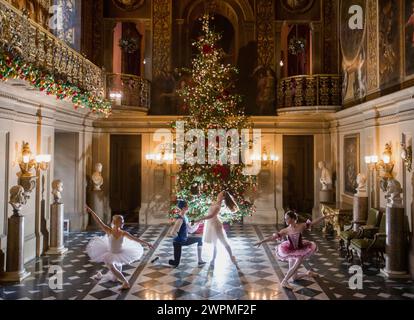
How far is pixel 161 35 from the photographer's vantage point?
12672 mm

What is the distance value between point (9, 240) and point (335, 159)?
31.6 ft

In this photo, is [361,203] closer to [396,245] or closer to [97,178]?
[396,245]

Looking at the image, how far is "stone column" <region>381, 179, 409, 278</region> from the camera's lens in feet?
22.7

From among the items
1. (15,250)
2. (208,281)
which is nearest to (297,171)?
(208,281)

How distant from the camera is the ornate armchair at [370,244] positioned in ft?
24.1

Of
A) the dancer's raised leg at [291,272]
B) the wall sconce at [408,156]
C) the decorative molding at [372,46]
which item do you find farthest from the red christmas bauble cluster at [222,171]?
the wall sconce at [408,156]

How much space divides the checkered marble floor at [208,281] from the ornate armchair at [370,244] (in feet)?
0.92

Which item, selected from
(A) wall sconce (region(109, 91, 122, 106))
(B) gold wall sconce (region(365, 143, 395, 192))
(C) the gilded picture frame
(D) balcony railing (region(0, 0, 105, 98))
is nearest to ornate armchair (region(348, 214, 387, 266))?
(B) gold wall sconce (region(365, 143, 395, 192))

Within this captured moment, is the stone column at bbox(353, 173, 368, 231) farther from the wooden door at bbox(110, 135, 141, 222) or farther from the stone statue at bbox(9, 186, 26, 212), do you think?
the wooden door at bbox(110, 135, 141, 222)

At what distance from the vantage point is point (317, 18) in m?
12.8

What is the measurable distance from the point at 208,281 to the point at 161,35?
899 centimetres

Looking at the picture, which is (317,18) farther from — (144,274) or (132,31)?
(144,274)

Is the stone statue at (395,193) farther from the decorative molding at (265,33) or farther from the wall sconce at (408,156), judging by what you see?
→ the decorative molding at (265,33)
